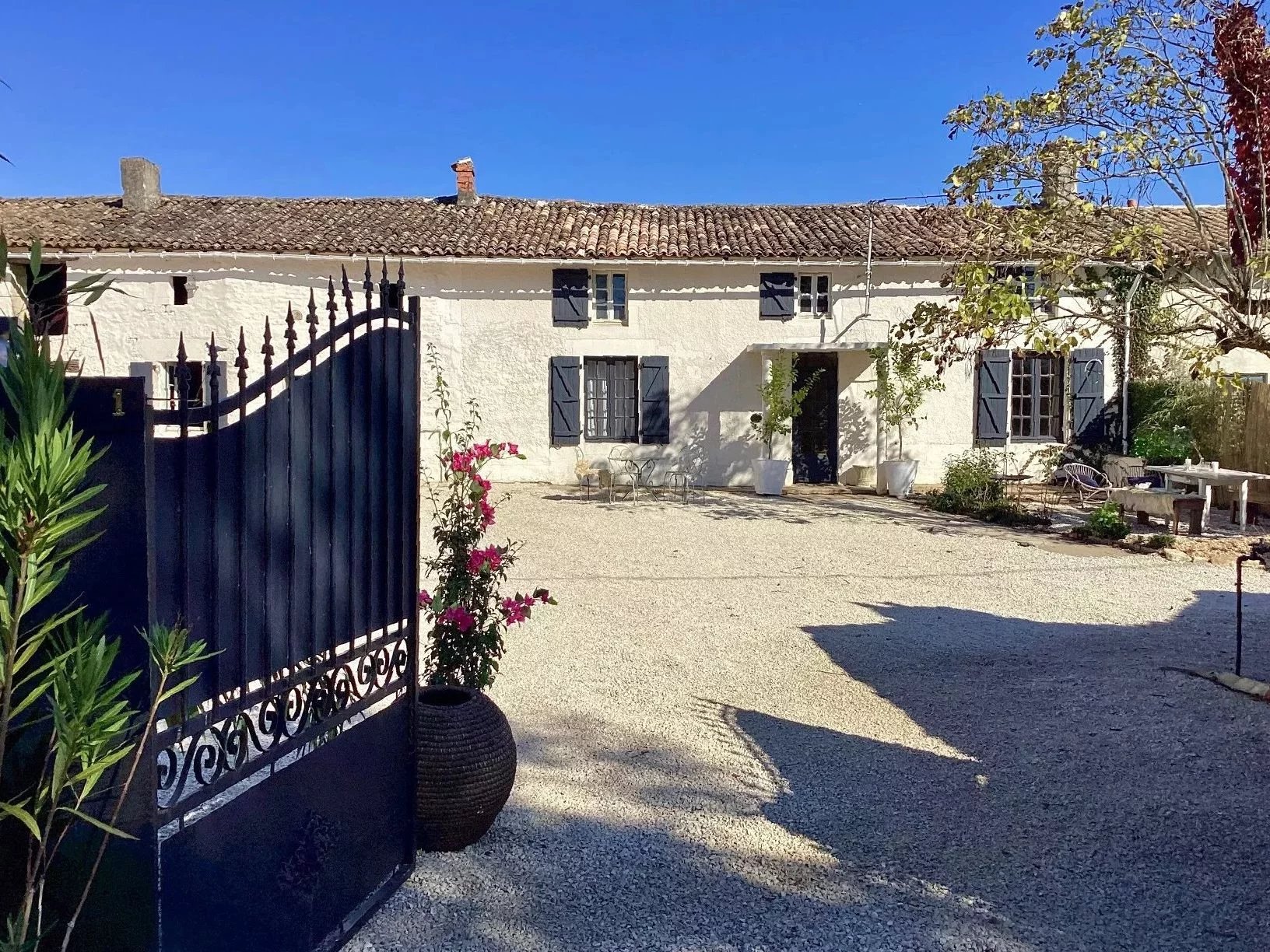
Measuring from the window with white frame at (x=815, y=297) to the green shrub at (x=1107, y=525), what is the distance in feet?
20.8

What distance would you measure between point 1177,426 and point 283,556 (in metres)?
15.7

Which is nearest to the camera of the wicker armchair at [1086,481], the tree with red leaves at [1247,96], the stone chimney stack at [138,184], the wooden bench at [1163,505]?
the tree with red leaves at [1247,96]

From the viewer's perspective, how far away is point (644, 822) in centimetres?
370

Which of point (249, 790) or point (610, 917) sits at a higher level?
point (249, 790)

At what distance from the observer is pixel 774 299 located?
52.3ft

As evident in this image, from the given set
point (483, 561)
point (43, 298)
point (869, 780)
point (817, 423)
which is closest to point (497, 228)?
point (817, 423)

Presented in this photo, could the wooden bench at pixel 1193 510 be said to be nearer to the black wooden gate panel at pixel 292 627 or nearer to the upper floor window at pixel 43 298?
the black wooden gate panel at pixel 292 627

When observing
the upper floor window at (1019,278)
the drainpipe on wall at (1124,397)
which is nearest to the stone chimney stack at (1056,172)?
the upper floor window at (1019,278)

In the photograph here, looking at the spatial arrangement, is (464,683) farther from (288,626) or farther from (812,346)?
(812,346)

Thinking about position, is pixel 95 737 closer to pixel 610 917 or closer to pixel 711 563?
pixel 610 917

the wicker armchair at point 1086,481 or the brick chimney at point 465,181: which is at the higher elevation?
the brick chimney at point 465,181

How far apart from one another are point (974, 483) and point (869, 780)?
33.7 ft

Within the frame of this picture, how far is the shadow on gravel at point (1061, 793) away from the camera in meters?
3.06

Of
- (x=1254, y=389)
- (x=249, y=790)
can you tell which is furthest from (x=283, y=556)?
(x=1254, y=389)
